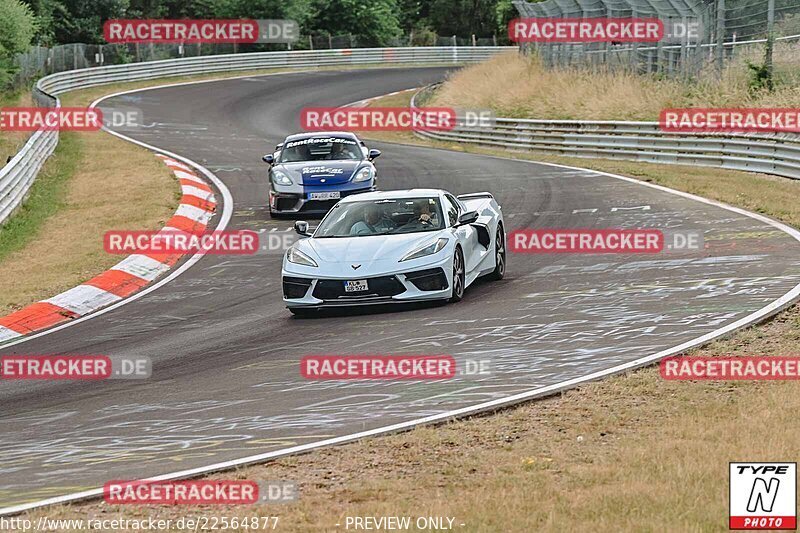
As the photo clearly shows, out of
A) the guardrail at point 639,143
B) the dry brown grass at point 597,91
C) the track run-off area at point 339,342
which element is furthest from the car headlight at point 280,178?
Answer: the dry brown grass at point 597,91

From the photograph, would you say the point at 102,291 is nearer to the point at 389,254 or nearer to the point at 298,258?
the point at 298,258

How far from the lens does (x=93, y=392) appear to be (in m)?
10.1

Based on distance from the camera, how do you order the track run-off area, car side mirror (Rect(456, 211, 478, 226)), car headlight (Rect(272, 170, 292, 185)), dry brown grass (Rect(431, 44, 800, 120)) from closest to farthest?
1. the track run-off area
2. car side mirror (Rect(456, 211, 478, 226))
3. car headlight (Rect(272, 170, 292, 185))
4. dry brown grass (Rect(431, 44, 800, 120))

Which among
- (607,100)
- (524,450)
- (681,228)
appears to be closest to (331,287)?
(524,450)

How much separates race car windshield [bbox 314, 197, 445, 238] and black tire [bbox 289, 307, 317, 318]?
38.5 inches

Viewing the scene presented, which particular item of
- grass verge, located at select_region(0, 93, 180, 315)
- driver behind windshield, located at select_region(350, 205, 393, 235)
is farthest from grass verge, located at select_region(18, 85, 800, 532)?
grass verge, located at select_region(0, 93, 180, 315)

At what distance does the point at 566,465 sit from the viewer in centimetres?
703

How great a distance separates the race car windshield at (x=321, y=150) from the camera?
2200 cm

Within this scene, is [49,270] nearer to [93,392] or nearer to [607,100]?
[93,392]

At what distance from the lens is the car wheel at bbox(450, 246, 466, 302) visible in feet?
42.9

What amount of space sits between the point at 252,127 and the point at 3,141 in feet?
32.5

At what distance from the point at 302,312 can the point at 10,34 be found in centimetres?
3518

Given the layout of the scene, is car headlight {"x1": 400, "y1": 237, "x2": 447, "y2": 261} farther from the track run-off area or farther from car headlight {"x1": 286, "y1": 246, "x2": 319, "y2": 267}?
car headlight {"x1": 286, "y1": 246, "x2": 319, "y2": 267}

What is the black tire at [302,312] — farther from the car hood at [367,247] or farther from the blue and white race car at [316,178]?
the blue and white race car at [316,178]
